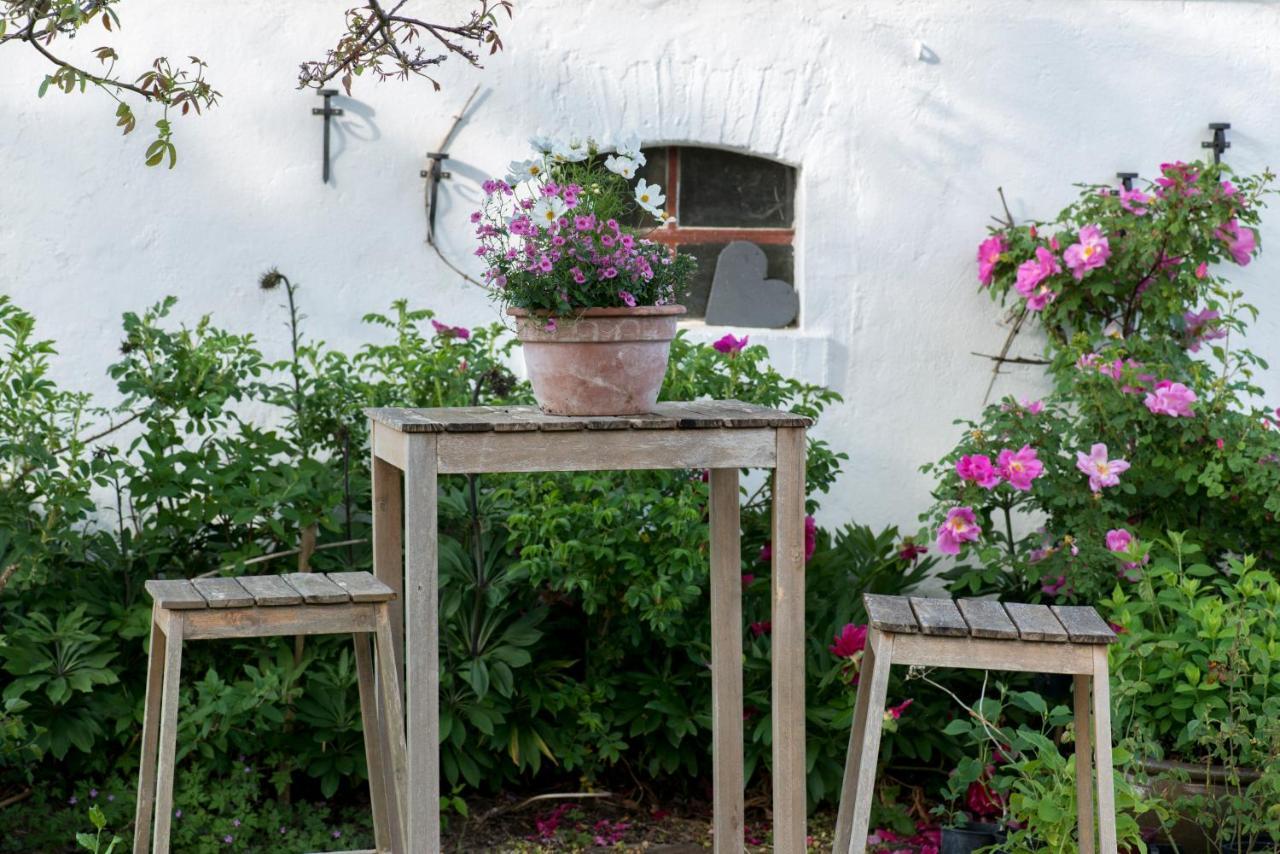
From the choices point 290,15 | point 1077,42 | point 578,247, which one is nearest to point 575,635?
point 578,247

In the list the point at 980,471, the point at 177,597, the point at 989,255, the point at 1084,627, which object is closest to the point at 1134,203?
the point at 989,255

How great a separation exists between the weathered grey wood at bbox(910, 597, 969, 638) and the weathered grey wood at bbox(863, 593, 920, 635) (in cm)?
1

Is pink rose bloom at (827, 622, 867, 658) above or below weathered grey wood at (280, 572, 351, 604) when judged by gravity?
below

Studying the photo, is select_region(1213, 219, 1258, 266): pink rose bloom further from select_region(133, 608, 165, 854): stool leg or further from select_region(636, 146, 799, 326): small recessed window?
select_region(133, 608, 165, 854): stool leg

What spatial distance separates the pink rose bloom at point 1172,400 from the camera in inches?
172

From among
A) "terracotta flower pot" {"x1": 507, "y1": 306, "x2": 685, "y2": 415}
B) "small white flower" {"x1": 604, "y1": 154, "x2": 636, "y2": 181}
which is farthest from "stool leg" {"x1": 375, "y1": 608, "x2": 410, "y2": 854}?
"small white flower" {"x1": 604, "y1": 154, "x2": 636, "y2": 181}

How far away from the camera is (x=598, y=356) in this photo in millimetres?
2984

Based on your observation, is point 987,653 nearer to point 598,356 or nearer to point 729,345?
point 598,356

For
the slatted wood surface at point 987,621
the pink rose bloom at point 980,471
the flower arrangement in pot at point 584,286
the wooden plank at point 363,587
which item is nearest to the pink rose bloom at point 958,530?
Result: the pink rose bloom at point 980,471

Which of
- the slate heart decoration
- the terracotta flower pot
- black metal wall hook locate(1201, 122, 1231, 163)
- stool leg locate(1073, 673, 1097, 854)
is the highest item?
black metal wall hook locate(1201, 122, 1231, 163)

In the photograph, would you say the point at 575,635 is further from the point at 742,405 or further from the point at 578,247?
the point at 578,247

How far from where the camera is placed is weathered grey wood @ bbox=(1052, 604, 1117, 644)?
2824 millimetres

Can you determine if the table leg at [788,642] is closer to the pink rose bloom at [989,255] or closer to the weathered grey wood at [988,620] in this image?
the weathered grey wood at [988,620]

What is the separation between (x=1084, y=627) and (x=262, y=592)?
163 cm
